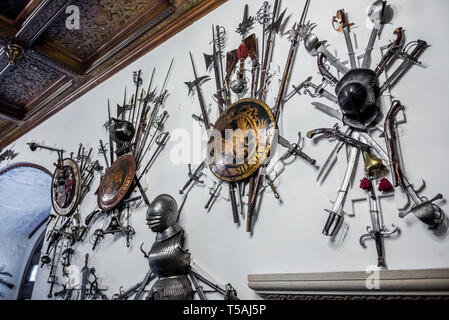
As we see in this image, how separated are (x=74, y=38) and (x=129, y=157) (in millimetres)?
1676

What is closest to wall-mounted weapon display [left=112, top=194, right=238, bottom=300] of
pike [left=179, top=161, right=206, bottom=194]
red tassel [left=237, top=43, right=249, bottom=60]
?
pike [left=179, top=161, right=206, bottom=194]

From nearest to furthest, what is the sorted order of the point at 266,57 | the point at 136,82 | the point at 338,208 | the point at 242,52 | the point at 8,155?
1. the point at 338,208
2. the point at 266,57
3. the point at 242,52
4. the point at 136,82
5. the point at 8,155

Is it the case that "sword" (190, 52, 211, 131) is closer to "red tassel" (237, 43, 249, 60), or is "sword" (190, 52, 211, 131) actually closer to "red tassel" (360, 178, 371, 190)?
"red tassel" (237, 43, 249, 60)

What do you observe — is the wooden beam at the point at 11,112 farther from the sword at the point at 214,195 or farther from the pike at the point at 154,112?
the sword at the point at 214,195

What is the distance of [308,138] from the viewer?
172 cm

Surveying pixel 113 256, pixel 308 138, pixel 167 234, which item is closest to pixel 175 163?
pixel 167 234

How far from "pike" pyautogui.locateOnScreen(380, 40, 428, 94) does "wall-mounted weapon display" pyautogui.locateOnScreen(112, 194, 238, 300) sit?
1.30 metres

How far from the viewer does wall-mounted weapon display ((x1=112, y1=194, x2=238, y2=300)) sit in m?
1.84

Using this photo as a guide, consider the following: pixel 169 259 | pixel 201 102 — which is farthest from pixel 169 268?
pixel 201 102

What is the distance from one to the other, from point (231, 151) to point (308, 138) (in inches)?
19.3

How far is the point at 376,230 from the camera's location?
4.41 ft

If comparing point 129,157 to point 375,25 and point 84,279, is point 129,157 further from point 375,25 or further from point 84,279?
point 375,25
